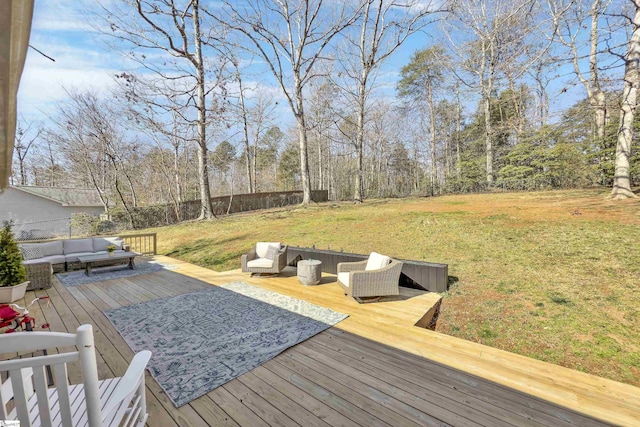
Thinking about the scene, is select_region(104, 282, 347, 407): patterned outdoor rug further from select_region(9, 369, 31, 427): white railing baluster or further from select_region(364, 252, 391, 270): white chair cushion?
select_region(9, 369, 31, 427): white railing baluster

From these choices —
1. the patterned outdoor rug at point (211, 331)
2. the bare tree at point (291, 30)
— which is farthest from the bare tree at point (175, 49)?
the patterned outdoor rug at point (211, 331)

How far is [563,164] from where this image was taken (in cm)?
1202

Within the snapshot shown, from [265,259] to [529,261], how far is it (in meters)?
5.00

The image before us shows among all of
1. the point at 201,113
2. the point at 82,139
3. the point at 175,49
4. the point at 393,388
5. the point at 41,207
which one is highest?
the point at 175,49

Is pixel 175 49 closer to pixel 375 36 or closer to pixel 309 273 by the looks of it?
pixel 375 36

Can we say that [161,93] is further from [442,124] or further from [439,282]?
[442,124]

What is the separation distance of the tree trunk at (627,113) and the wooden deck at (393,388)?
7854mm

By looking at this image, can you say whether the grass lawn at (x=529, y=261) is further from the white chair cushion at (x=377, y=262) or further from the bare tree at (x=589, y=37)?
the bare tree at (x=589, y=37)

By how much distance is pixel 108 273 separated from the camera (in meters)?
6.52

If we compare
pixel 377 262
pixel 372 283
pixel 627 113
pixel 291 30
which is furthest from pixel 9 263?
A: pixel 627 113

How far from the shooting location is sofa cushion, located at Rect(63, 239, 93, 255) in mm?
7016

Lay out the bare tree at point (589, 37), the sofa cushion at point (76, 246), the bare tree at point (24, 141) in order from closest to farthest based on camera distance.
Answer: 1. the sofa cushion at point (76, 246)
2. the bare tree at point (589, 37)
3. the bare tree at point (24, 141)

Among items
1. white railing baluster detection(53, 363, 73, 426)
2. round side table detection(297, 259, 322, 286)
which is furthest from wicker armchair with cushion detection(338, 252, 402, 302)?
white railing baluster detection(53, 363, 73, 426)

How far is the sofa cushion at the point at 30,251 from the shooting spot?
6.19 m
